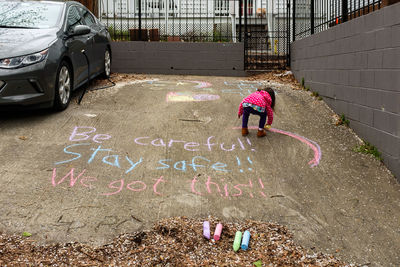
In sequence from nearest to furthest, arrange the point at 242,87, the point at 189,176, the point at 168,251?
the point at 168,251
the point at 189,176
the point at 242,87

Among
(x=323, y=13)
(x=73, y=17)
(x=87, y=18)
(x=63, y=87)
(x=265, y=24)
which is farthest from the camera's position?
(x=265, y=24)

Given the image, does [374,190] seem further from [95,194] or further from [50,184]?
[50,184]

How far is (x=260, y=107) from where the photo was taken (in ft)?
16.7

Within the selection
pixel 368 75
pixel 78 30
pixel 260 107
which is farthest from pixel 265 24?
pixel 260 107

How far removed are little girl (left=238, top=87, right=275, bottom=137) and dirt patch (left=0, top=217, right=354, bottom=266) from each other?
2154 millimetres

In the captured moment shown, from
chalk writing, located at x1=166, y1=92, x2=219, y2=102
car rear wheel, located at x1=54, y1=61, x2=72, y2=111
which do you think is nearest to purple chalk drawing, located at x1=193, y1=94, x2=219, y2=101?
chalk writing, located at x1=166, y1=92, x2=219, y2=102

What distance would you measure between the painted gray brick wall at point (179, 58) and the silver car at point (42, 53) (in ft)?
9.44

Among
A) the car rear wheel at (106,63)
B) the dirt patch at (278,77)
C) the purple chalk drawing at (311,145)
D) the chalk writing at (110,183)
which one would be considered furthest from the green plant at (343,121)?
the car rear wheel at (106,63)

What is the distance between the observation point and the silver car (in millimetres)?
5168

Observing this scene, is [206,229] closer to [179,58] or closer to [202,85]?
[202,85]

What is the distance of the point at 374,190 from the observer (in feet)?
13.5

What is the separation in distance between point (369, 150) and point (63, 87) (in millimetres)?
4539

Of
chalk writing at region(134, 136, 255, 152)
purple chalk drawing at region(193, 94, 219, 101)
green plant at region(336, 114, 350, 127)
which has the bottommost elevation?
chalk writing at region(134, 136, 255, 152)

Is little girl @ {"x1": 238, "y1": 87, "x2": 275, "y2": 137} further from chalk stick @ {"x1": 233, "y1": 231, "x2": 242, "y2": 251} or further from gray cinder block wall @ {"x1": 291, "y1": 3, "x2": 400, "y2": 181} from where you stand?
chalk stick @ {"x1": 233, "y1": 231, "x2": 242, "y2": 251}
